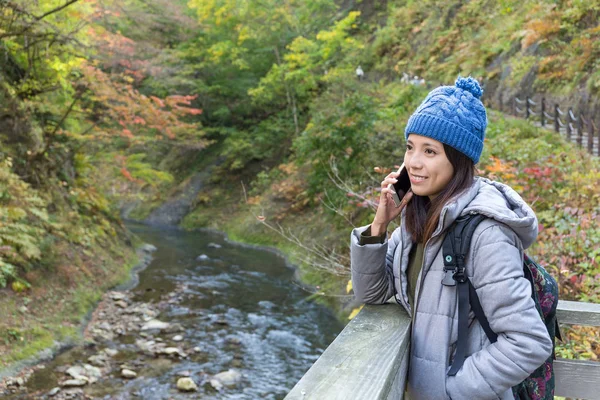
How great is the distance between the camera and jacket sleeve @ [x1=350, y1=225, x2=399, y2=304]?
204 cm

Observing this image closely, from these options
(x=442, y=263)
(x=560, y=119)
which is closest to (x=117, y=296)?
(x=442, y=263)

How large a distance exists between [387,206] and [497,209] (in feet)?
1.46

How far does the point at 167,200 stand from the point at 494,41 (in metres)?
17.6

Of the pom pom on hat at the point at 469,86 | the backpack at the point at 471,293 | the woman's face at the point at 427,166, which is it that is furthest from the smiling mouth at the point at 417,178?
the pom pom on hat at the point at 469,86

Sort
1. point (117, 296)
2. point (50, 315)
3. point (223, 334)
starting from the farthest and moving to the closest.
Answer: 1. point (117, 296)
2. point (223, 334)
3. point (50, 315)

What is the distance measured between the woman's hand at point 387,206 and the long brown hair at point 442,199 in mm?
70

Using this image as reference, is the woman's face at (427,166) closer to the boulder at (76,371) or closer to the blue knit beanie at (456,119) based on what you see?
the blue knit beanie at (456,119)

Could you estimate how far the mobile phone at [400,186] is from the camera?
80.3 inches

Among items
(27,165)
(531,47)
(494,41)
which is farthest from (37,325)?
(494,41)

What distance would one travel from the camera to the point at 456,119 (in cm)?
184

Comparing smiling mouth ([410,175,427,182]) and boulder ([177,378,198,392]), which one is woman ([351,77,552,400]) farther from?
boulder ([177,378,198,392])

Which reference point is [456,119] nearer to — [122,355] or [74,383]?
[74,383]

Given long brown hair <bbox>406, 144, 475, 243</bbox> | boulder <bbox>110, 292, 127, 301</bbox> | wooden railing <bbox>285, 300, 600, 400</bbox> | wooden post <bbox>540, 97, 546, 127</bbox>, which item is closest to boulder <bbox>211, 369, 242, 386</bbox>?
boulder <bbox>110, 292, 127, 301</bbox>

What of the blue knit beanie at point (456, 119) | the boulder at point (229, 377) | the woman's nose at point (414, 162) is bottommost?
the boulder at point (229, 377)
